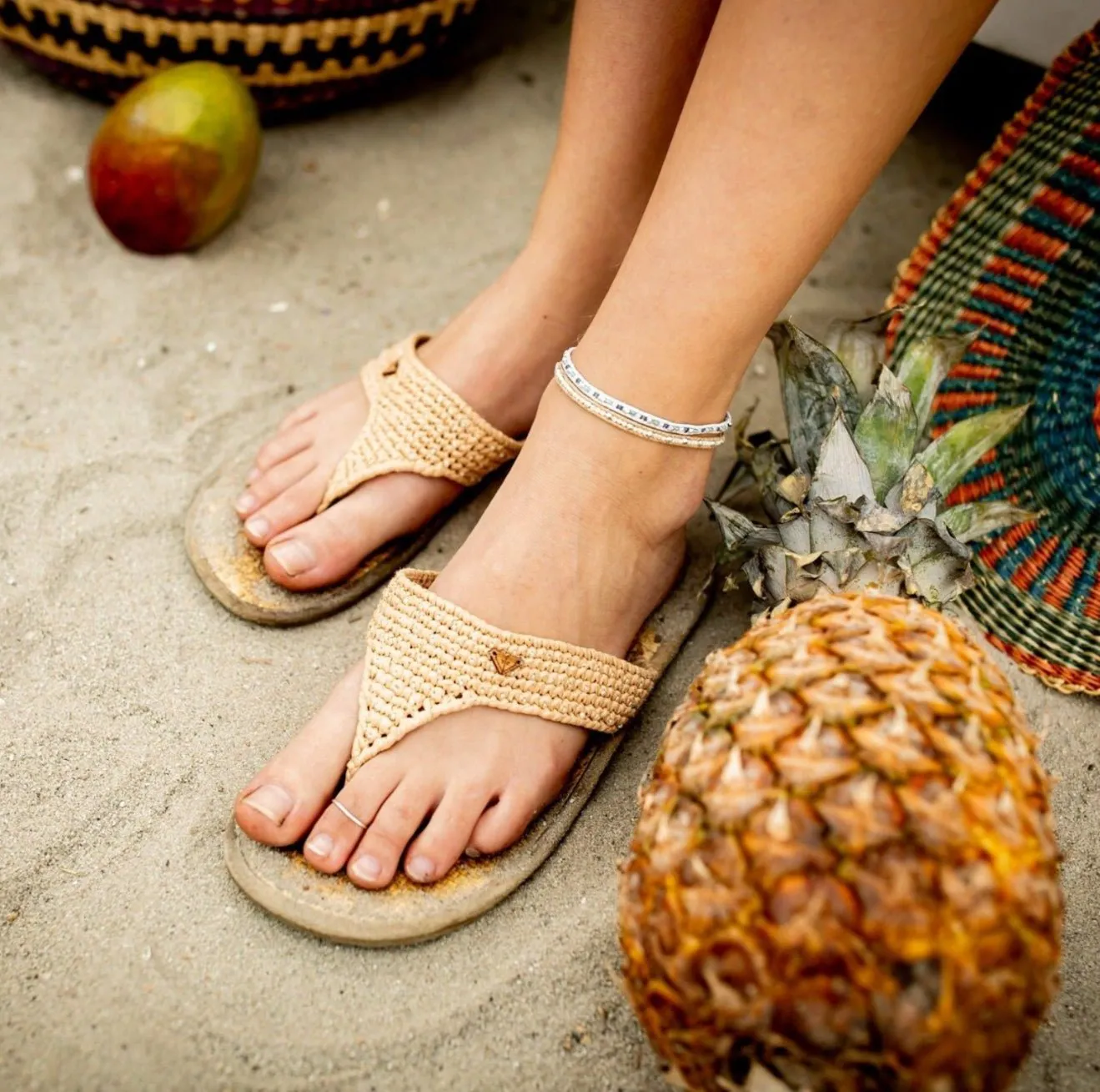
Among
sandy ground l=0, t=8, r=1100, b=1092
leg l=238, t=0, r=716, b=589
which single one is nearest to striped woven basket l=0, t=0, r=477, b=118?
sandy ground l=0, t=8, r=1100, b=1092

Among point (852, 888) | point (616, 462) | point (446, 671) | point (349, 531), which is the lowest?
point (349, 531)

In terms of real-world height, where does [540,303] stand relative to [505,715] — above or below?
above

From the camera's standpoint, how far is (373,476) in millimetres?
1144

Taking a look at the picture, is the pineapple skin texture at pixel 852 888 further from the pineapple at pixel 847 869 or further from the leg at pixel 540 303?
the leg at pixel 540 303

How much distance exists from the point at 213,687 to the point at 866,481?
2.39 feet

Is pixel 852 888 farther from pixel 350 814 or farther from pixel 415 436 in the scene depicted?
pixel 415 436

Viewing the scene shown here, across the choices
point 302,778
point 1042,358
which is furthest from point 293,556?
point 1042,358

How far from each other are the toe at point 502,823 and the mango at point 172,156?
107cm

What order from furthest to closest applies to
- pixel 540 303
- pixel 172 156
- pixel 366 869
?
pixel 172 156
pixel 540 303
pixel 366 869

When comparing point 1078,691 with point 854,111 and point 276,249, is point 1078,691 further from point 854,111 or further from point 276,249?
point 276,249

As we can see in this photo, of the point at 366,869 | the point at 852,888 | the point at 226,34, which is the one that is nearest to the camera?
the point at 852,888

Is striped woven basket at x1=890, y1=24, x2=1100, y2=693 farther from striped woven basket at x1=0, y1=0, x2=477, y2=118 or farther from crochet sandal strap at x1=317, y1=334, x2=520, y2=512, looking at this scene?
striped woven basket at x1=0, y1=0, x2=477, y2=118

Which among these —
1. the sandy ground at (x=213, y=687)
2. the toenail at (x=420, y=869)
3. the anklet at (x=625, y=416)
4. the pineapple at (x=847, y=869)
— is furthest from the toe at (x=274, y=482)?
the pineapple at (x=847, y=869)

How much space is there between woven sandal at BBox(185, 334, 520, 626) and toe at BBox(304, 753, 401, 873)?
10.4 inches
